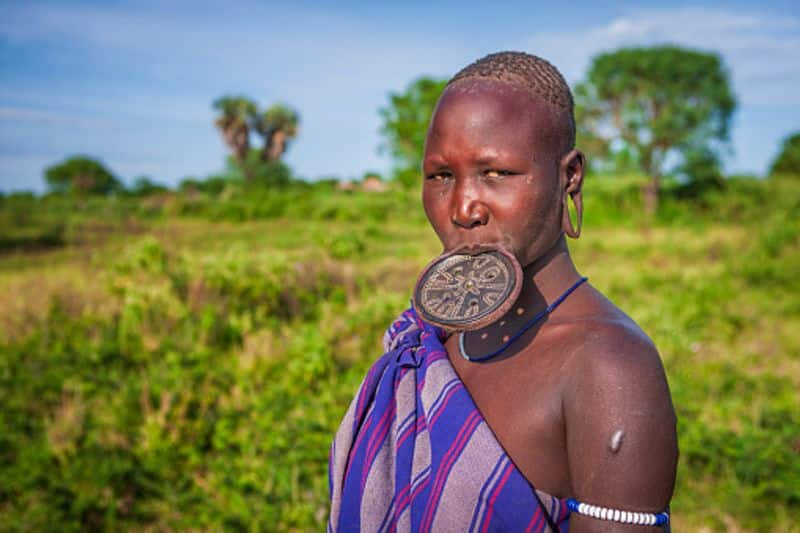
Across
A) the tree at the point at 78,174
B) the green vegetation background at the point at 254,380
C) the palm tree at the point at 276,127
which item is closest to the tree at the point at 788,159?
the green vegetation background at the point at 254,380

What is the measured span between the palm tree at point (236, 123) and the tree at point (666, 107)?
21701 mm

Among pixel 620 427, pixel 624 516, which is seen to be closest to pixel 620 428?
pixel 620 427

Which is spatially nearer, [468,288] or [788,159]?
[468,288]

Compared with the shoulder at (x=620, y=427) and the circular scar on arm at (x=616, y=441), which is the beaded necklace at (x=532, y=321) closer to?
the shoulder at (x=620, y=427)

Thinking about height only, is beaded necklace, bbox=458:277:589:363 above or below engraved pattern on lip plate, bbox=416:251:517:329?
below

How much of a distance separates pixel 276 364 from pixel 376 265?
14.9ft

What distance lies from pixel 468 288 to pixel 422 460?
34 centimetres

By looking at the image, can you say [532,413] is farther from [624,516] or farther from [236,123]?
[236,123]

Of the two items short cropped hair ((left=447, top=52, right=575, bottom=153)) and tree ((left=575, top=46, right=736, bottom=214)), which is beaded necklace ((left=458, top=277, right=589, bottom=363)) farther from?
tree ((left=575, top=46, right=736, bottom=214))

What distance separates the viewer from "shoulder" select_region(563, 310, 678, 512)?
0.99 meters

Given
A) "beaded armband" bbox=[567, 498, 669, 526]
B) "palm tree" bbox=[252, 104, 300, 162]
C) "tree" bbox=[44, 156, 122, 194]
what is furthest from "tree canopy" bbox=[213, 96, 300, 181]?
"beaded armband" bbox=[567, 498, 669, 526]

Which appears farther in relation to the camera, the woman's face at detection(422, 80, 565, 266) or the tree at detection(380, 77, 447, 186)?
the tree at detection(380, 77, 447, 186)

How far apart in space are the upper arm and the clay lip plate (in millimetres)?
171

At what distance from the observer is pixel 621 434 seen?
0.99 metres
